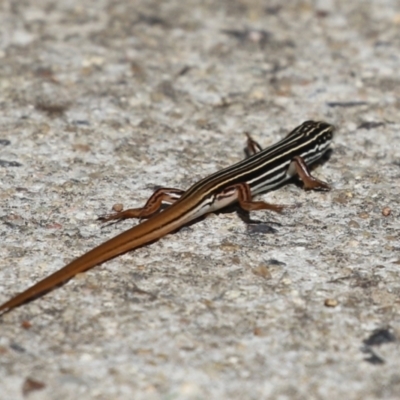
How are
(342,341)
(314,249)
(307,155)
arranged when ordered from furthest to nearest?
(307,155)
(314,249)
(342,341)

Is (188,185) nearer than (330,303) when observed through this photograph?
No

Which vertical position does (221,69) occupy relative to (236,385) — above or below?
above

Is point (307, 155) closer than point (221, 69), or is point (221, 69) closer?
point (307, 155)

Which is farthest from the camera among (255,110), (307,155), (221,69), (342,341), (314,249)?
(221,69)

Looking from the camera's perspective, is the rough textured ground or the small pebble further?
the small pebble

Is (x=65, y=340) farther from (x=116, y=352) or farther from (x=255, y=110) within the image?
(x=255, y=110)

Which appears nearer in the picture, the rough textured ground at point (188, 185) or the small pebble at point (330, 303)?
the rough textured ground at point (188, 185)

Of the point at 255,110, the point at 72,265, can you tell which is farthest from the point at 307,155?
the point at 72,265

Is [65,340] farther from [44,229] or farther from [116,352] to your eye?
[44,229]
